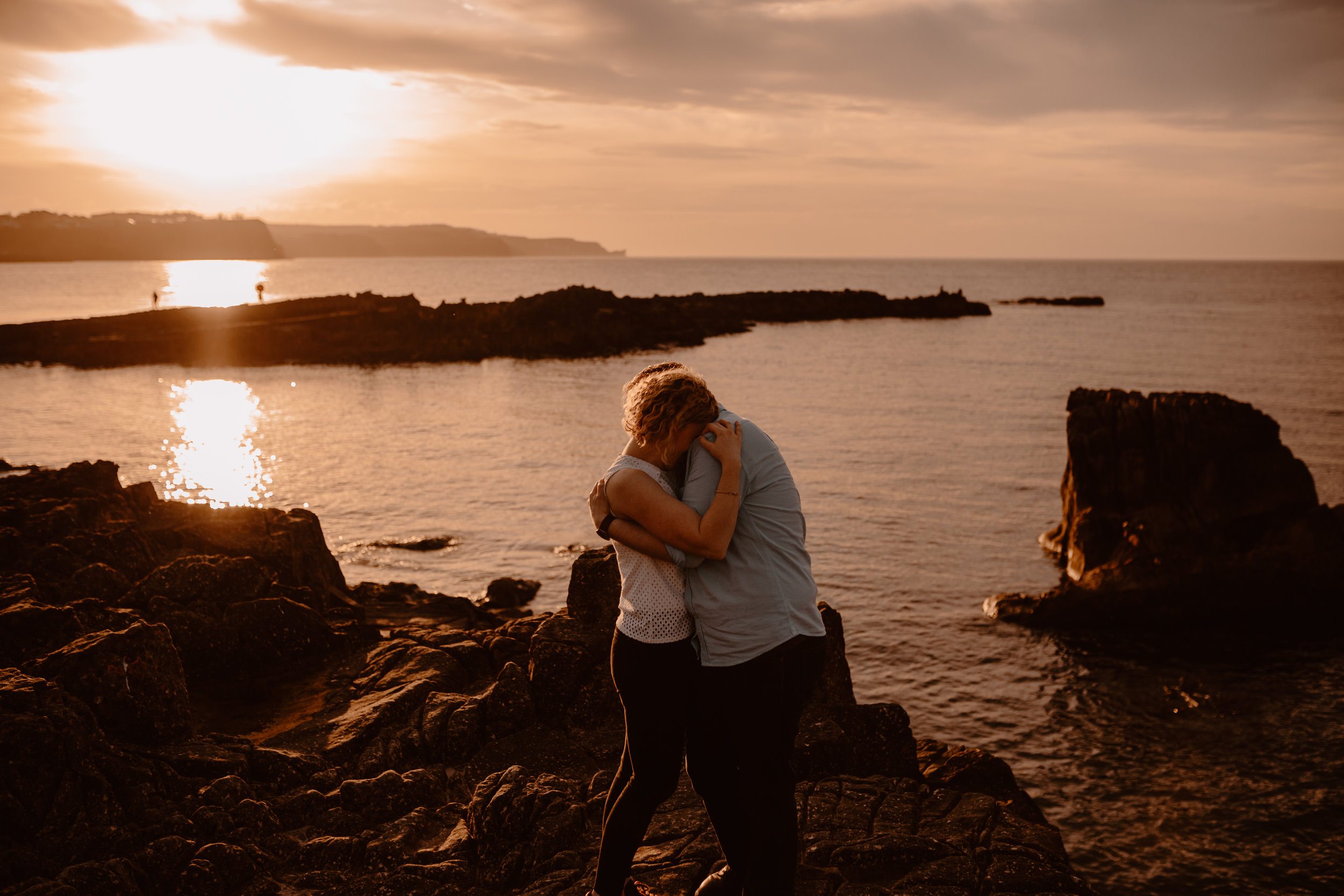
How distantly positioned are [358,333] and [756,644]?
6103 centimetres

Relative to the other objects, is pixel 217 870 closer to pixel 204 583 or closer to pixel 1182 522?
pixel 204 583

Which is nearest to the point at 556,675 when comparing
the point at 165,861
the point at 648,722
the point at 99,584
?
the point at 165,861

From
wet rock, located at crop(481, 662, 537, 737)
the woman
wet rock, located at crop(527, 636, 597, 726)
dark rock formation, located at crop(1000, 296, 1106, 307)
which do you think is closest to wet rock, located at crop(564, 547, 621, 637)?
wet rock, located at crop(527, 636, 597, 726)

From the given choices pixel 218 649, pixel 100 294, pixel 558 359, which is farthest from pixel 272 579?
pixel 100 294

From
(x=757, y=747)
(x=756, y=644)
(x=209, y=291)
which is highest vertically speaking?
(x=209, y=291)

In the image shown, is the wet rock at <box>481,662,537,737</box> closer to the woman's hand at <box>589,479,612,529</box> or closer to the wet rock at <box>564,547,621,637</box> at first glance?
the wet rock at <box>564,547,621,637</box>

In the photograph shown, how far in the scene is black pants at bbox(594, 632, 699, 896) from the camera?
3746 millimetres

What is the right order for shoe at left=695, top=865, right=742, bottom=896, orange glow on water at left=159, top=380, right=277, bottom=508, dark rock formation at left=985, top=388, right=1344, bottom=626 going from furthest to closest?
orange glow on water at left=159, top=380, right=277, bottom=508, dark rock formation at left=985, top=388, right=1344, bottom=626, shoe at left=695, top=865, right=742, bottom=896

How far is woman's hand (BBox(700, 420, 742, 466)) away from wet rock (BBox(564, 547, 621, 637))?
485 centimetres

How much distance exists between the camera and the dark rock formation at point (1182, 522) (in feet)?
50.7

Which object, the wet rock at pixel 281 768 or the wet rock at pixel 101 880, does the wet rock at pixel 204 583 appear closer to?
the wet rock at pixel 281 768

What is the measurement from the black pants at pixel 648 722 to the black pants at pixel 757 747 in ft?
0.27

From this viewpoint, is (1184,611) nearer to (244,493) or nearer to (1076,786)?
(1076,786)

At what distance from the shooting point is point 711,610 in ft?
12.0
